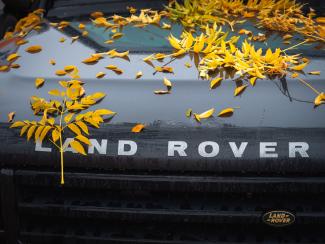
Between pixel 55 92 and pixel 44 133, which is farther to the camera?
pixel 55 92

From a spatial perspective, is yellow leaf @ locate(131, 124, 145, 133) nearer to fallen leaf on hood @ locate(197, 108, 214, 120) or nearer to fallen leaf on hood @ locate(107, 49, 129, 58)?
fallen leaf on hood @ locate(197, 108, 214, 120)

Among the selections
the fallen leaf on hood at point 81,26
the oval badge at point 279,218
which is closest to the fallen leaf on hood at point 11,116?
the fallen leaf on hood at point 81,26

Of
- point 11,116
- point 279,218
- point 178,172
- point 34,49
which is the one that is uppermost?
point 34,49

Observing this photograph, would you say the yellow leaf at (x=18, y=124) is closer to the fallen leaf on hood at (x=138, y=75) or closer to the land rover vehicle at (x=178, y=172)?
the land rover vehicle at (x=178, y=172)

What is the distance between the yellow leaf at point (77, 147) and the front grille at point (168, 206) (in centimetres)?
10

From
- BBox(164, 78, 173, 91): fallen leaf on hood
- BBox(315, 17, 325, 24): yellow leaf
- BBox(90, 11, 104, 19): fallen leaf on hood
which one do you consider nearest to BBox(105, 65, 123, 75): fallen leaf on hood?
BBox(164, 78, 173, 91): fallen leaf on hood

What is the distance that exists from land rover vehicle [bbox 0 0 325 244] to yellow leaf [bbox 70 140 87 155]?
3cm

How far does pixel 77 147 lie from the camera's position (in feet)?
6.41

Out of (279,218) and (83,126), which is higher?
(83,126)

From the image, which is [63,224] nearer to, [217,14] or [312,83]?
[312,83]

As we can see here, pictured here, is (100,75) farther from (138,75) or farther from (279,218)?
(279,218)

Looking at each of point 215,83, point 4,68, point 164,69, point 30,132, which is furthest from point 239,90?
point 4,68

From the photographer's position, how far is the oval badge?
191 centimetres

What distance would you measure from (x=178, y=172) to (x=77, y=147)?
1.37ft
